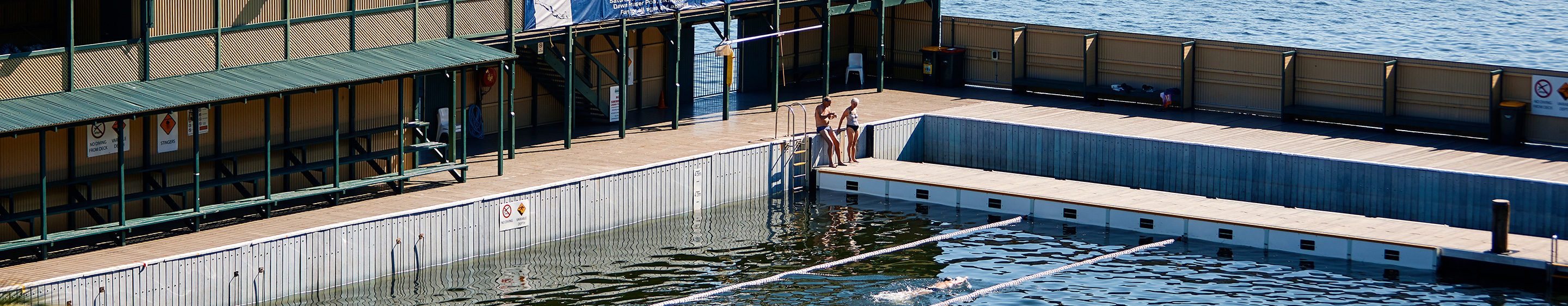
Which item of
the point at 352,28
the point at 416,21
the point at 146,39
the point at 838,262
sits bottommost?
the point at 838,262

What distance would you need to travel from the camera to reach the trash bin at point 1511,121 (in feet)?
111

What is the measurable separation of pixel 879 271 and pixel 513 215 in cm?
630

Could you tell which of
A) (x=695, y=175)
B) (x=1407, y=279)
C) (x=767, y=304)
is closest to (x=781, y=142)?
(x=695, y=175)

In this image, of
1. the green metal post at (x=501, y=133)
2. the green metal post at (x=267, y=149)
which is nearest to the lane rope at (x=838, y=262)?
the green metal post at (x=501, y=133)

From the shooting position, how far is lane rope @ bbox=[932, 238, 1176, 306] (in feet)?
85.8

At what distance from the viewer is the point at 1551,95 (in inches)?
1319

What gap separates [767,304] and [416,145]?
798cm

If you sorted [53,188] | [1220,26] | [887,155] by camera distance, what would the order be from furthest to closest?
[1220,26] → [887,155] → [53,188]

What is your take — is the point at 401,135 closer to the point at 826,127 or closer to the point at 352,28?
the point at 352,28

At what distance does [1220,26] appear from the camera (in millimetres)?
92938

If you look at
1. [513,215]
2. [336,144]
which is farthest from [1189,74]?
[336,144]

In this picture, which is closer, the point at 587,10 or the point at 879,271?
the point at 879,271

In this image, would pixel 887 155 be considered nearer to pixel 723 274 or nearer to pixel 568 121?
pixel 568 121

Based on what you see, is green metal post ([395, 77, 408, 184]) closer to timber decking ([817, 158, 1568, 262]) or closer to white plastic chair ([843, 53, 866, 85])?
timber decking ([817, 158, 1568, 262])
